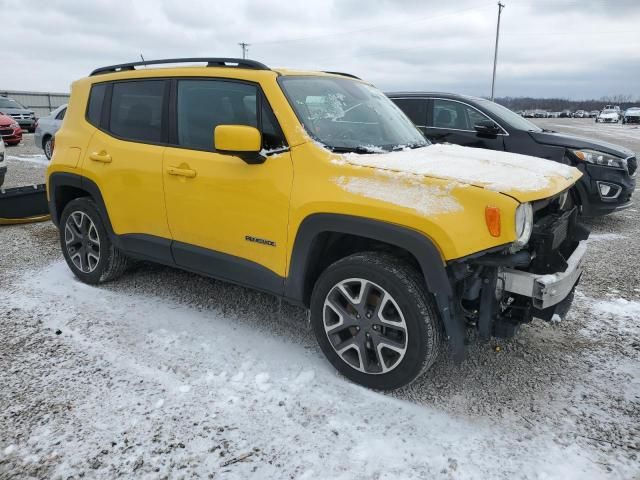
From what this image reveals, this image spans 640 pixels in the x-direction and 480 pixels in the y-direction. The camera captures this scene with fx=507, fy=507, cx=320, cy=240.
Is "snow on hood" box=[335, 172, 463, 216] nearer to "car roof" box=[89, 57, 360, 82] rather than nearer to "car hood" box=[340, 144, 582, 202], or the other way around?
"car hood" box=[340, 144, 582, 202]

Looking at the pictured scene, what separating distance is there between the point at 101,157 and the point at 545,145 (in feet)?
17.7

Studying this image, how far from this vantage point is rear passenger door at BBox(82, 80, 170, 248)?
3.84 metres

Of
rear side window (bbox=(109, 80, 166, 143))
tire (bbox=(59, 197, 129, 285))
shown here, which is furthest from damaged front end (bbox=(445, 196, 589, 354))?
tire (bbox=(59, 197, 129, 285))

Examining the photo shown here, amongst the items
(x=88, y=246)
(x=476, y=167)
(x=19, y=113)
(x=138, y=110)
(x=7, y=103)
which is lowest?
(x=88, y=246)

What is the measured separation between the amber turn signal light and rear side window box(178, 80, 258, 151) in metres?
1.62

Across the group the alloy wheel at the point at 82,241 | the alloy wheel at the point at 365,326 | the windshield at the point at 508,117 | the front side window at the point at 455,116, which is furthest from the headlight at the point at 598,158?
the alloy wheel at the point at 82,241

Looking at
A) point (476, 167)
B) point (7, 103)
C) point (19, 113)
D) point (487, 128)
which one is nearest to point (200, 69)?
point (476, 167)

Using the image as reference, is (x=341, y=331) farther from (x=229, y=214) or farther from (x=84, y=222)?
(x=84, y=222)

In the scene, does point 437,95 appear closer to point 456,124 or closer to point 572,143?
point 456,124

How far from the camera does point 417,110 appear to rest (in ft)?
24.0

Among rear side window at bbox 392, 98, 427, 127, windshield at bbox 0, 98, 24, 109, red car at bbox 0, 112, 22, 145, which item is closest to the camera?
rear side window at bbox 392, 98, 427, 127

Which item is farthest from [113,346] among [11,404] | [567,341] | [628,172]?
[628,172]

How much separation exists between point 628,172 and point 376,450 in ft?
19.8

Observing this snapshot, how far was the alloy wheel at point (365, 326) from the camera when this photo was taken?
2.87m
